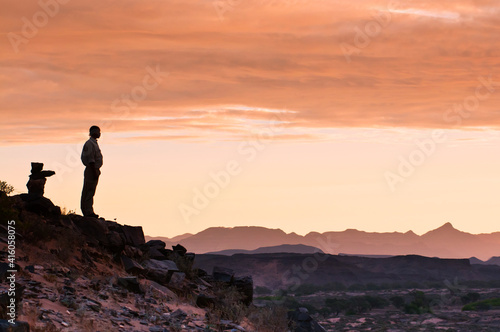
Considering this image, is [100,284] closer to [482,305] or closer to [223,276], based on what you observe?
[223,276]

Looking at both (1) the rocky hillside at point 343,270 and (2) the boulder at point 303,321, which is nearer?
(2) the boulder at point 303,321

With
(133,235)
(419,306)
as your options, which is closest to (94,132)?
(133,235)

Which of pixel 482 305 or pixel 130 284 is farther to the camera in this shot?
pixel 482 305

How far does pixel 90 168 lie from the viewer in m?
19.6

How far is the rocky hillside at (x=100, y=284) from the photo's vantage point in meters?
13.7

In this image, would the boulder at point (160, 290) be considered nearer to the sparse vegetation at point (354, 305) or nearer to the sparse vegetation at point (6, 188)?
the sparse vegetation at point (6, 188)

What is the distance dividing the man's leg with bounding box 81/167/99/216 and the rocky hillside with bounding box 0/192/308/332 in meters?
0.38

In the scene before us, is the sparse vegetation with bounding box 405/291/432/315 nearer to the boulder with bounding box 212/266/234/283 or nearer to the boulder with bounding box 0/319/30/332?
the boulder with bounding box 212/266/234/283

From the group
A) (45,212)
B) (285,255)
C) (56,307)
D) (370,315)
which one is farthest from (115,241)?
(285,255)

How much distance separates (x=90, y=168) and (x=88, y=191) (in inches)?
31.6

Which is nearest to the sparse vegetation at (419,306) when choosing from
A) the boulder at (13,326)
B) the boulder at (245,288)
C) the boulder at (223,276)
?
the boulder at (223,276)

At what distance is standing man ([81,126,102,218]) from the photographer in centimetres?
1941

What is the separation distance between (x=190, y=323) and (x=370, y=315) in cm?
6224

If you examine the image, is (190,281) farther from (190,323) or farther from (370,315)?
(370,315)
